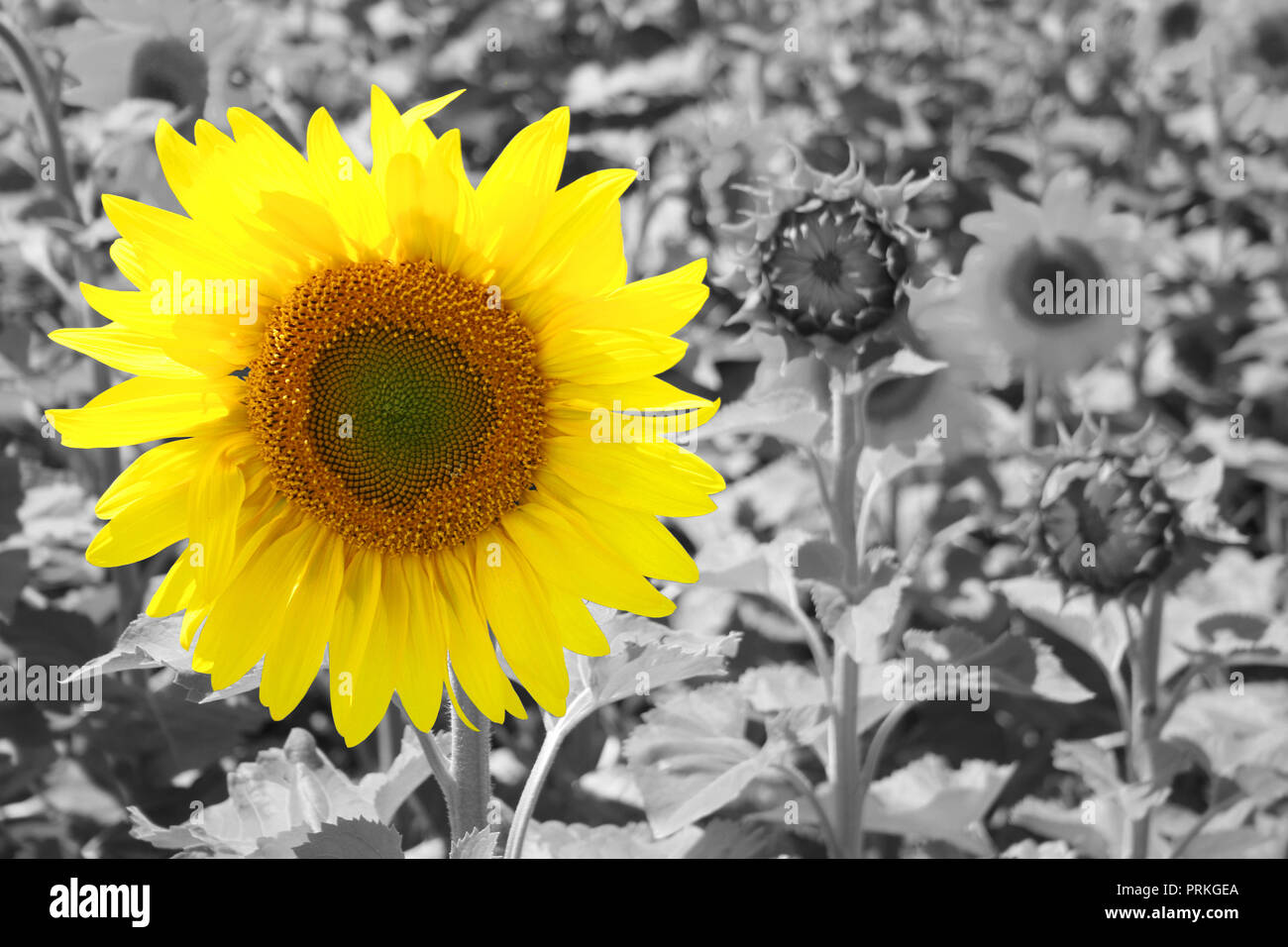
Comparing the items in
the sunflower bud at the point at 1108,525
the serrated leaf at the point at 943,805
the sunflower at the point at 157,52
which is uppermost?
the sunflower at the point at 157,52

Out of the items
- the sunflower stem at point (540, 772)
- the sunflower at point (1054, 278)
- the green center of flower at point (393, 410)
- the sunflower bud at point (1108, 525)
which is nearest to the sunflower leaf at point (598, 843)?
the sunflower stem at point (540, 772)

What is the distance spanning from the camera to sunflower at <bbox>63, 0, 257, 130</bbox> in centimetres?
216

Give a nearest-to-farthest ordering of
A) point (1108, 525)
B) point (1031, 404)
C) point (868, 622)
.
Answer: point (868, 622) → point (1108, 525) → point (1031, 404)

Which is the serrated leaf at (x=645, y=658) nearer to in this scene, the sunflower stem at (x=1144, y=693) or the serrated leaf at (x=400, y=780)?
the serrated leaf at (x=400, y=780)

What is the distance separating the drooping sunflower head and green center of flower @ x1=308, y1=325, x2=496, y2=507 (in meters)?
0.50

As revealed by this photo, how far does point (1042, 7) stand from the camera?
4254 mm

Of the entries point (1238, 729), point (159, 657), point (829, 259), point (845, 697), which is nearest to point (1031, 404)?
point (1238, 729)

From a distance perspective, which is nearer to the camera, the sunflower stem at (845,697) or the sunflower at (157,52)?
the sunflower stem at (845,697)

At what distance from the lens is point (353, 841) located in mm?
1191

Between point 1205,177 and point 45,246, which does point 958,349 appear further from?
point 45,246

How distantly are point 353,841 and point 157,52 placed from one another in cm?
162

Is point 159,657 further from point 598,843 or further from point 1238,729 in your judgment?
point 1238,729

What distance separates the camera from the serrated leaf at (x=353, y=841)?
1174 mm

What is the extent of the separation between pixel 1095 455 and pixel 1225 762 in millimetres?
531
